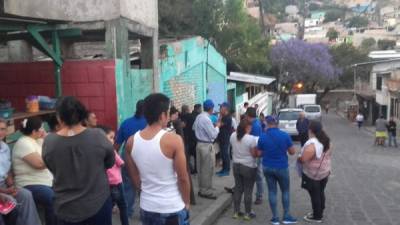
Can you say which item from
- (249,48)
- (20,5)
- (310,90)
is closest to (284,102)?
(310,90)

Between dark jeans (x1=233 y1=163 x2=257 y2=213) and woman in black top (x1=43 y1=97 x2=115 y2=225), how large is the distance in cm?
422

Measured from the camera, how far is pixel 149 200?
468 cm

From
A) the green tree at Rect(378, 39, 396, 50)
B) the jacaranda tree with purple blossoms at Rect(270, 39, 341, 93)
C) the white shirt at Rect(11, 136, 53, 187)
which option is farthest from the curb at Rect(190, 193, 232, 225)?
the green tree at Rect(378, 39, 396, 50)

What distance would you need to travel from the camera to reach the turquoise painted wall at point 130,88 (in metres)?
9.70

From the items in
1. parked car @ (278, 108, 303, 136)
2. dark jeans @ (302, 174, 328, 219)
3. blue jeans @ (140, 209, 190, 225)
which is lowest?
parked car @ (278, 108, 303, 136)

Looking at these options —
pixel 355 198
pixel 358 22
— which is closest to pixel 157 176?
pixel 355 198

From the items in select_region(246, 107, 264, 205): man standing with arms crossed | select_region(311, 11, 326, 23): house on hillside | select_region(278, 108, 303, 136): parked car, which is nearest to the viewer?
select_region(246, 107, 264, 205): man standing with arms crossed

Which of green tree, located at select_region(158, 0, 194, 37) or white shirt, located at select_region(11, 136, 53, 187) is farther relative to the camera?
green tree, located at select_region(158, 0, 194, 37)

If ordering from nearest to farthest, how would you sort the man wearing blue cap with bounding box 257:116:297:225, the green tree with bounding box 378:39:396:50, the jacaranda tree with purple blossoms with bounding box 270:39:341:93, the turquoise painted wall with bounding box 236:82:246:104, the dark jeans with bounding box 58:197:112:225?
the dark jeans with bounding box 58:197:112:225, the man wearing blue cap with bounding box 257:116:297:225, the turquoise painted wall with bounding box 236:82:246:104, the jacaranda tree with purple blossoms with bounding box 270:39:341:93, the green tree with bounding box 378:39:396:50

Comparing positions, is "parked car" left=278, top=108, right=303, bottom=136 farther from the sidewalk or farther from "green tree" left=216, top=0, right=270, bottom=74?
the sidewalk

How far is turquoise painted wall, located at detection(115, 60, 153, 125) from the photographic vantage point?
31.8ft

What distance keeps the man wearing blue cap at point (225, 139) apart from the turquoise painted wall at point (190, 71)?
1.43 meters

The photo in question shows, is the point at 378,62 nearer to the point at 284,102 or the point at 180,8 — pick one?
the point at 284,102

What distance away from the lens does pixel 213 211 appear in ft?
28.7
